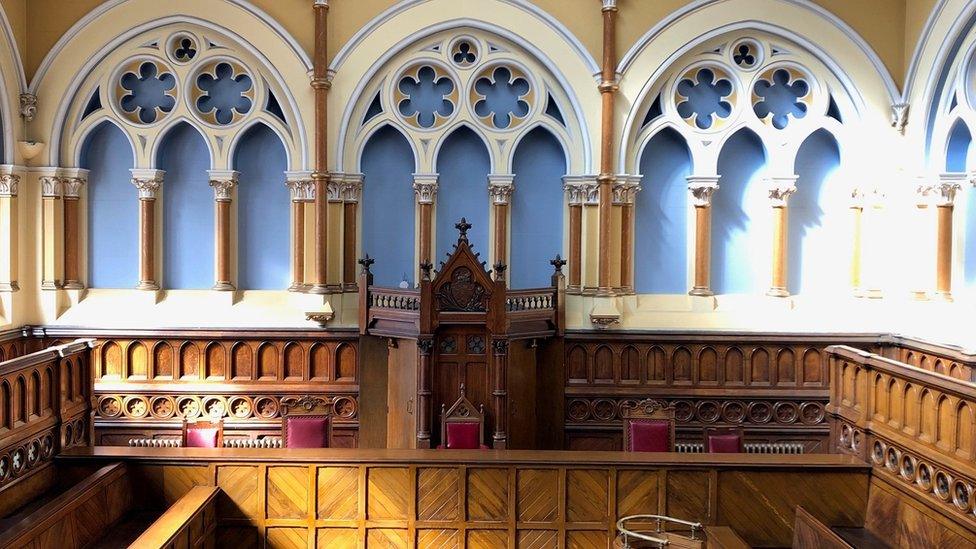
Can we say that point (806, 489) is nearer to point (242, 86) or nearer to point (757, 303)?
point (757, 303)

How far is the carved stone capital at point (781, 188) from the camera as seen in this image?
35.3 ft

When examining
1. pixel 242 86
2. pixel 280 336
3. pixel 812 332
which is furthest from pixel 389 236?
pixel 812 332

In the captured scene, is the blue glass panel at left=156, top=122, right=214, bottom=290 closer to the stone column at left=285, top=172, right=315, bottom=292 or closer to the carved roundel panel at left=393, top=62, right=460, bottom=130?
the stone column at left=285, top=172, right=315, bottom=292

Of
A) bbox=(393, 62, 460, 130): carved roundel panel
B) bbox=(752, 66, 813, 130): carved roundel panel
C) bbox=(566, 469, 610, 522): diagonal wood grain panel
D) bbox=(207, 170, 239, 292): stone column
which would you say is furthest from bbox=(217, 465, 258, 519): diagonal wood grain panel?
bbox=(752, 66, 813, 130): carved roundel panel

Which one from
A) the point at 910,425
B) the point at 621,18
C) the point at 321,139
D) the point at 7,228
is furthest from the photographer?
the point at 621,18

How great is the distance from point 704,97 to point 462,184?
3446mm

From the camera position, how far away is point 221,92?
10875mm

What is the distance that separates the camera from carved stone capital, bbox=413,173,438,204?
10805 millimetres

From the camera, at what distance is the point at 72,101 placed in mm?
10531

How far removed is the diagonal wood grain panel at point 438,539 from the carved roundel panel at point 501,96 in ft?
19.3

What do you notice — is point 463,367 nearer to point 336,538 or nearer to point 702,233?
point 336,538

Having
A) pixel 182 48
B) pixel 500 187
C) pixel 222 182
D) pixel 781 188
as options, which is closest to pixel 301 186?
pixel 222 182

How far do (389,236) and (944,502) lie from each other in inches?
293

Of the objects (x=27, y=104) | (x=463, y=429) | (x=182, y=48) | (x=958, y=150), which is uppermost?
(x=182, y=48)
